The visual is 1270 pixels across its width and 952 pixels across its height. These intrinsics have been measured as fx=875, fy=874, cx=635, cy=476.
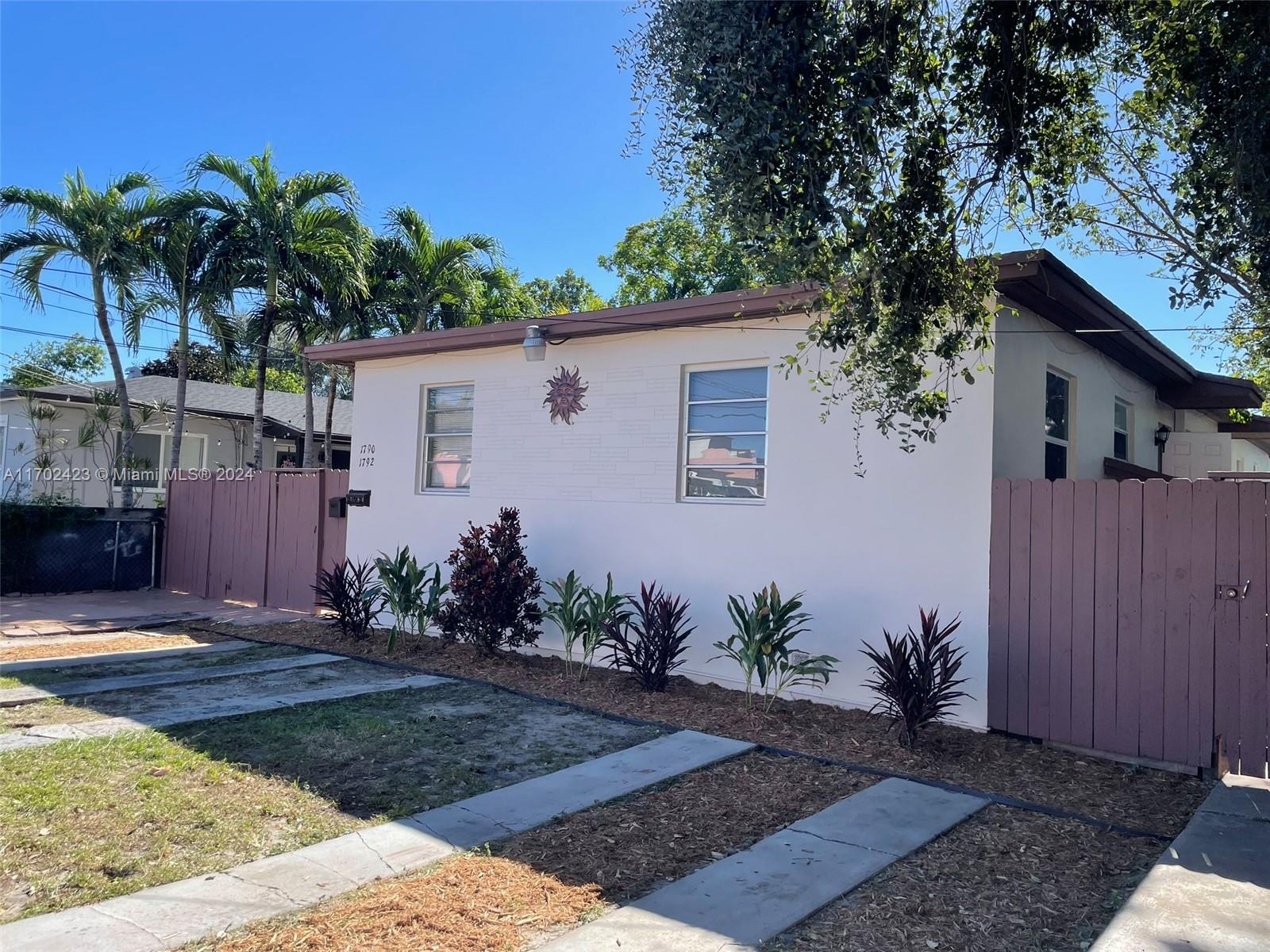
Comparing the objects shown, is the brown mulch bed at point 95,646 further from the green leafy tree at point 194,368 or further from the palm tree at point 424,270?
the green leafy tree at point 194,368

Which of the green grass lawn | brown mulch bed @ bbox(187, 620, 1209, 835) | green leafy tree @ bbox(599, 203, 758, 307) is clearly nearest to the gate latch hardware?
brown mulch bed @ bbox(187, 620, 1209, 835)

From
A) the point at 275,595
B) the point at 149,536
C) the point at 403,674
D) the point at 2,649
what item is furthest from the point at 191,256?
the point at 403,674

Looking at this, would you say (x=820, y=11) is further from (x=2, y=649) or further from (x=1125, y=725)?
(x=2, y=649)

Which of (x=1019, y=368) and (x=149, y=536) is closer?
(x=1019, y=368)

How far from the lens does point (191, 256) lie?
14.5m

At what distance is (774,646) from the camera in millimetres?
6863

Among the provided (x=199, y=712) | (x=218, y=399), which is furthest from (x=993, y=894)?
(x=218, y=399)

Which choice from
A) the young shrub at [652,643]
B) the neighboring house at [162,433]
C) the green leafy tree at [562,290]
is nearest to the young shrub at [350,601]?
the young shrub at [652,643]

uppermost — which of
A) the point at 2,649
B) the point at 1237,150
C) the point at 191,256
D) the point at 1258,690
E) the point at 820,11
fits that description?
the point at 191,256

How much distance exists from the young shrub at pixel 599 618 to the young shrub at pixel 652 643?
0.06 metres

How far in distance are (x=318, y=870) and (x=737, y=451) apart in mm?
5246

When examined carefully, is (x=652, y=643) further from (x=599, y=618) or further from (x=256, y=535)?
(x=256, y=535)

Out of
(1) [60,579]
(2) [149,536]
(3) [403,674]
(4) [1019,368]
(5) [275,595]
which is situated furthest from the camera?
(2) [149,536]

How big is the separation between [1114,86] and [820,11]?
2.85 meters
